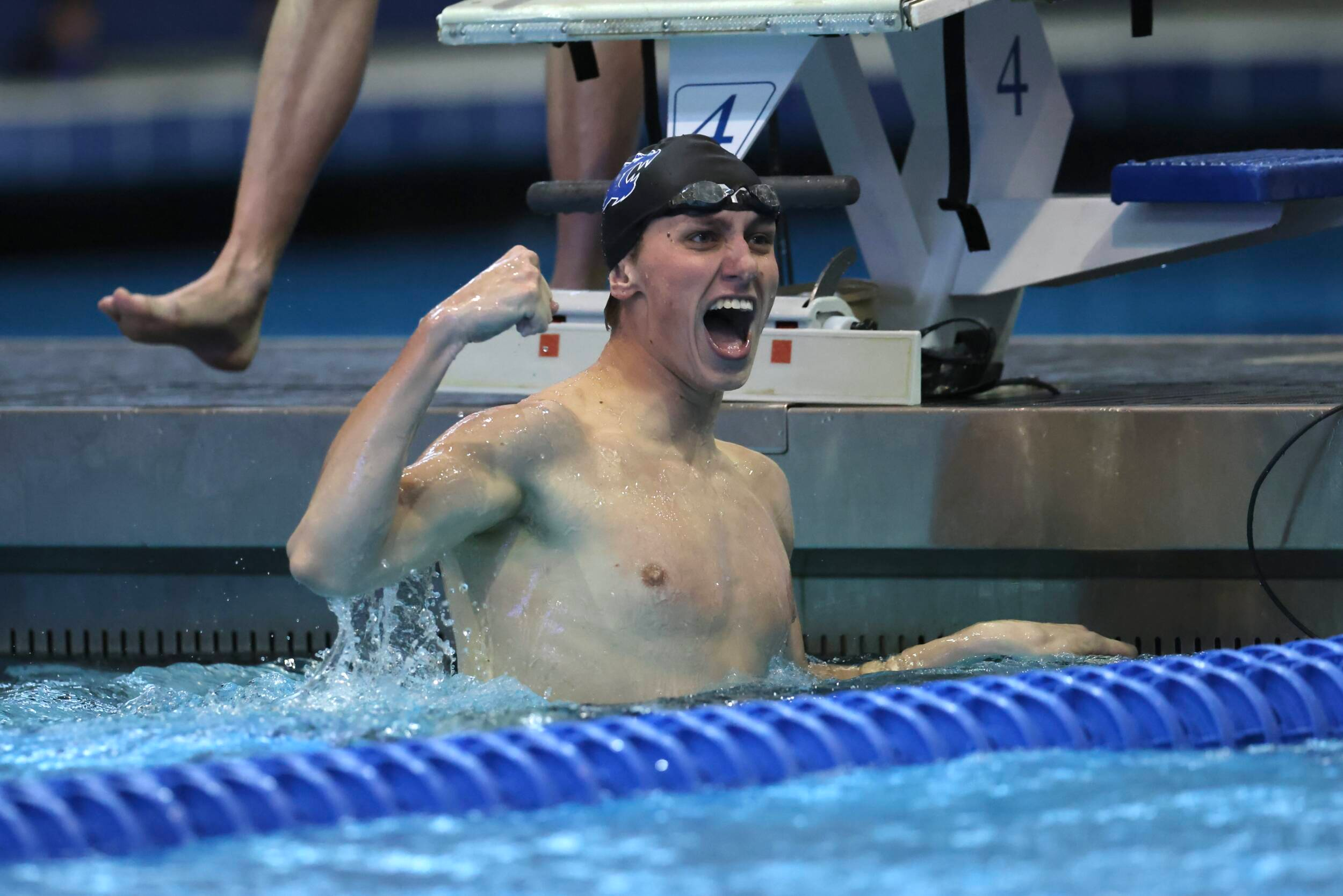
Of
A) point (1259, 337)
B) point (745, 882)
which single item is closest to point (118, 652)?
point (745, 882)

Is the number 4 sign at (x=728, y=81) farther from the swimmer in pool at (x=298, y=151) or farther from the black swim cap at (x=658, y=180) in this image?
the black swim cap at (x=658, y=180)

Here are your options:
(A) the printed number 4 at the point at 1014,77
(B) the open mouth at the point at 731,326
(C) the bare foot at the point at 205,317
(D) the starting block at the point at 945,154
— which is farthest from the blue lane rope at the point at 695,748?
(A) the printed number 4 at the point at 1014,77

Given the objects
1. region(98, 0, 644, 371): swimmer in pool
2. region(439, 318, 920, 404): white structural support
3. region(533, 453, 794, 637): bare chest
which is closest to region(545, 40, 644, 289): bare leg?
region(98, 0, 644, 371): swimmer in pool

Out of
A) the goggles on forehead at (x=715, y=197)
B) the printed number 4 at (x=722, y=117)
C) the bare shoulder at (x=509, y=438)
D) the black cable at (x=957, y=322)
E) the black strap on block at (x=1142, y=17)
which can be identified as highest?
the black strap on block at (x=1142, y=17)

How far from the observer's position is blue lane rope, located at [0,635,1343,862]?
6.15 ft

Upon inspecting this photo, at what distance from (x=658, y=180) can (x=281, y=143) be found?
5.81ft

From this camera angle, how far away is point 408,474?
2232mm

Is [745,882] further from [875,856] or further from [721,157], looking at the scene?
[721,157]

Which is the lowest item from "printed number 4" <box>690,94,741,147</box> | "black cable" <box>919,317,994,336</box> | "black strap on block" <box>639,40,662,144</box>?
"black cable" <box>919,317,994,336</box>

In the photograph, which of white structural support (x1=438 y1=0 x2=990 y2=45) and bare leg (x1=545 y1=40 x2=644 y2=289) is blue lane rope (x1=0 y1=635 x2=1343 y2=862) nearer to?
white structural support (x1=438 y1=0 x2=990 y2=45)

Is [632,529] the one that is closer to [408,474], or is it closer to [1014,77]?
[408,474]

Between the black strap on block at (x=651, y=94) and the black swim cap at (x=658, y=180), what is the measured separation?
1415mm

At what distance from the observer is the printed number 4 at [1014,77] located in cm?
410

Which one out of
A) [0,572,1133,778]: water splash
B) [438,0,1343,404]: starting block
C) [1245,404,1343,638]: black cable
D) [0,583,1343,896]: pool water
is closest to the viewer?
[0,583,1343,896]: pool water
